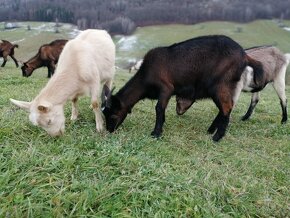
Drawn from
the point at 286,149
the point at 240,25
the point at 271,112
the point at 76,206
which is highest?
the point at 76,206

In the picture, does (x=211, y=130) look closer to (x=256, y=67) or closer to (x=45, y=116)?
(x=256, y=67)

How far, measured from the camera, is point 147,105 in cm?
1138

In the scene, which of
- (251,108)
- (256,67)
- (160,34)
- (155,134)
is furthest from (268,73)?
(160,34)

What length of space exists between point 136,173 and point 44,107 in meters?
2.11

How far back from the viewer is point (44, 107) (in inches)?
239

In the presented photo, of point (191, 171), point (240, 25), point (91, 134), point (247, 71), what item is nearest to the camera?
point (191, 171)

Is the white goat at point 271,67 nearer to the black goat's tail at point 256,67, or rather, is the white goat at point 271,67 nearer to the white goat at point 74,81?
the black goat's tail at point 256,67

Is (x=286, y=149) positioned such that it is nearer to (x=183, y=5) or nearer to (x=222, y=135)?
(x=222, y=135)

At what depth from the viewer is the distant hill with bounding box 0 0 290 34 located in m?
117

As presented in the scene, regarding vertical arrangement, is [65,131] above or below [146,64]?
below

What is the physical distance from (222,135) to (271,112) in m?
4.94

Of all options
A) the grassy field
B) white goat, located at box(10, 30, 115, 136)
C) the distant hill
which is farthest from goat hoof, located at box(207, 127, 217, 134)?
the distant hill

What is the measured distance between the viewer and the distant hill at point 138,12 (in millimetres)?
117062

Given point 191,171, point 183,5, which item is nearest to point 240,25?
point 183,5
